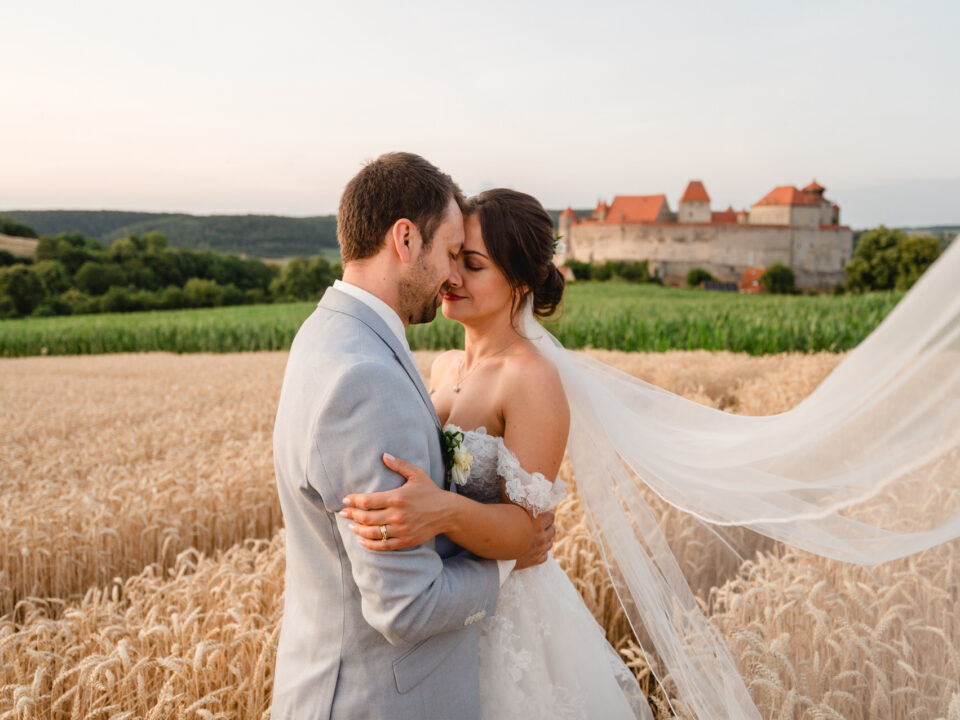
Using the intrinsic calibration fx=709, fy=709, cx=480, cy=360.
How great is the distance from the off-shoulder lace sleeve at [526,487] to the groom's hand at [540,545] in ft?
0.78

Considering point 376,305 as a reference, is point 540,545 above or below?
below

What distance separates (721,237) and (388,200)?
404ft

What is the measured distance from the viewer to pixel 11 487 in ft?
23.6

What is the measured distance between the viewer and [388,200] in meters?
2.20

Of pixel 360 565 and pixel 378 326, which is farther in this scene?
pixel 378 326

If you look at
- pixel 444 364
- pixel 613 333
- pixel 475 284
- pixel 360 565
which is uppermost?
pixel 475 284

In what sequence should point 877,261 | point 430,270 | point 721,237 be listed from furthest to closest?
point 721,237, point 877,261, point 430,270

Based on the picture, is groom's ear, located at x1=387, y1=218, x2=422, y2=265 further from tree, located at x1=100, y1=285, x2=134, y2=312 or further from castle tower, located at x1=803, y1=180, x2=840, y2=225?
castle tower, located at x1=803, y1=180, x2=840, y2=225

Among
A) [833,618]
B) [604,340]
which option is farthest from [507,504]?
[604,340]

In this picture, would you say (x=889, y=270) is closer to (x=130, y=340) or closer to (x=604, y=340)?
(x=604, y=340)

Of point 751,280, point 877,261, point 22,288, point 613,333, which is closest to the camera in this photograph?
point 613,333

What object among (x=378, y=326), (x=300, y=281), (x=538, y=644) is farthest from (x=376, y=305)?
(x=300, y=281)

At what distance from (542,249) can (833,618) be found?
243 cm

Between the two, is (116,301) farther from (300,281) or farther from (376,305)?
(376,305)
